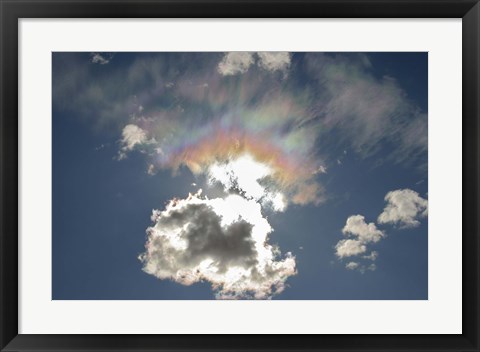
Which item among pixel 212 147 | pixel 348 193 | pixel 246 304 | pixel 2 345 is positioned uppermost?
pixel 212 147

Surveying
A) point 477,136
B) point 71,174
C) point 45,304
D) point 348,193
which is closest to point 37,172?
point 71,174

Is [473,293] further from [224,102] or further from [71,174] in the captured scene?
[71,174]

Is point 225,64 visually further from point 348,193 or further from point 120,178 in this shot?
point 348,193

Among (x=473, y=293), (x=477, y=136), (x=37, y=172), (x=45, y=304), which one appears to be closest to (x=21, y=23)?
(x=37, y=172)

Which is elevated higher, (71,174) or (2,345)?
(71,174)

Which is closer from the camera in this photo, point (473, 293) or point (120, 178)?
point (473, 293)

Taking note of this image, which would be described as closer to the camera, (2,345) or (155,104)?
(2,345)
